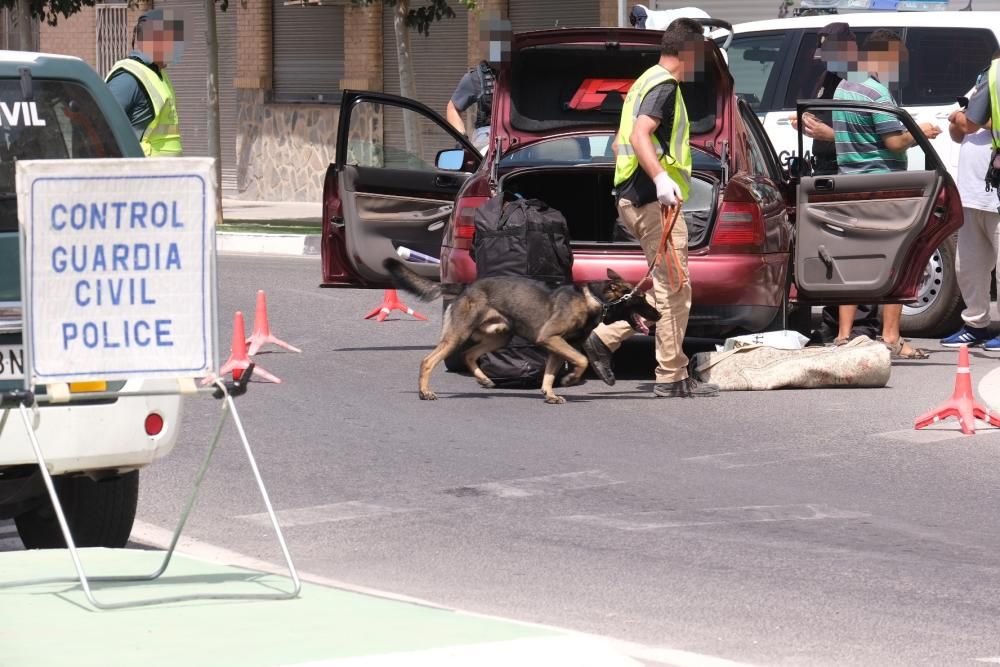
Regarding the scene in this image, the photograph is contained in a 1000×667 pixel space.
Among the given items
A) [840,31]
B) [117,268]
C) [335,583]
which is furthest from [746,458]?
[840,31]

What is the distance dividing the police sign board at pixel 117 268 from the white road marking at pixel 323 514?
2174mm

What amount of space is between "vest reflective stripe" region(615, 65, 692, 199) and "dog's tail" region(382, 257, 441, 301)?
138 cm

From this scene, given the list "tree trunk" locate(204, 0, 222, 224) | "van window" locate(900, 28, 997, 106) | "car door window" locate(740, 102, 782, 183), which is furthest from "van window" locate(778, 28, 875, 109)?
"tree trunk" locate(204, 0, 222, 224)

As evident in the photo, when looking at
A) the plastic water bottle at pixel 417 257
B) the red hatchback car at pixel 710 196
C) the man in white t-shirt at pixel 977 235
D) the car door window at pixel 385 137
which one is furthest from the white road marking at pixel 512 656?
the car door window at pixel 385 137

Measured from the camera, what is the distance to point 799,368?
35.4ft

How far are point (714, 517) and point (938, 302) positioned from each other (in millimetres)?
6337

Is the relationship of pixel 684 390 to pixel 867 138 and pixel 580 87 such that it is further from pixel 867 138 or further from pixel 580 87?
pixel 867 138

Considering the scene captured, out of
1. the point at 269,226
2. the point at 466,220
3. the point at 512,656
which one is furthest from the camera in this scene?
the point at 269,226

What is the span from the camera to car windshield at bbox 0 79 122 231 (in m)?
6.37

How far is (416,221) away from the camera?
12.6 meters

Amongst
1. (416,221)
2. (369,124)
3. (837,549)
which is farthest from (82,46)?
(837,549)

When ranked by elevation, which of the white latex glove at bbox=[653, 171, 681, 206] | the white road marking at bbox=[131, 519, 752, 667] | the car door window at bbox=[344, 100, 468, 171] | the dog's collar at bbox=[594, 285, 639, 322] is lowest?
the car door window at bbox=[344, 100, 468, 171]

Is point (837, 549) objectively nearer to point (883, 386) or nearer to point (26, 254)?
point (26, 254)

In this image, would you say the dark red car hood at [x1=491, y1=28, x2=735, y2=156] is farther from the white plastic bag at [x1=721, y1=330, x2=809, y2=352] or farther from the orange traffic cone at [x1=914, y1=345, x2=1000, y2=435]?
the orange traffic cone at [x1=914, y1=345, x2=1000, y2=435]
